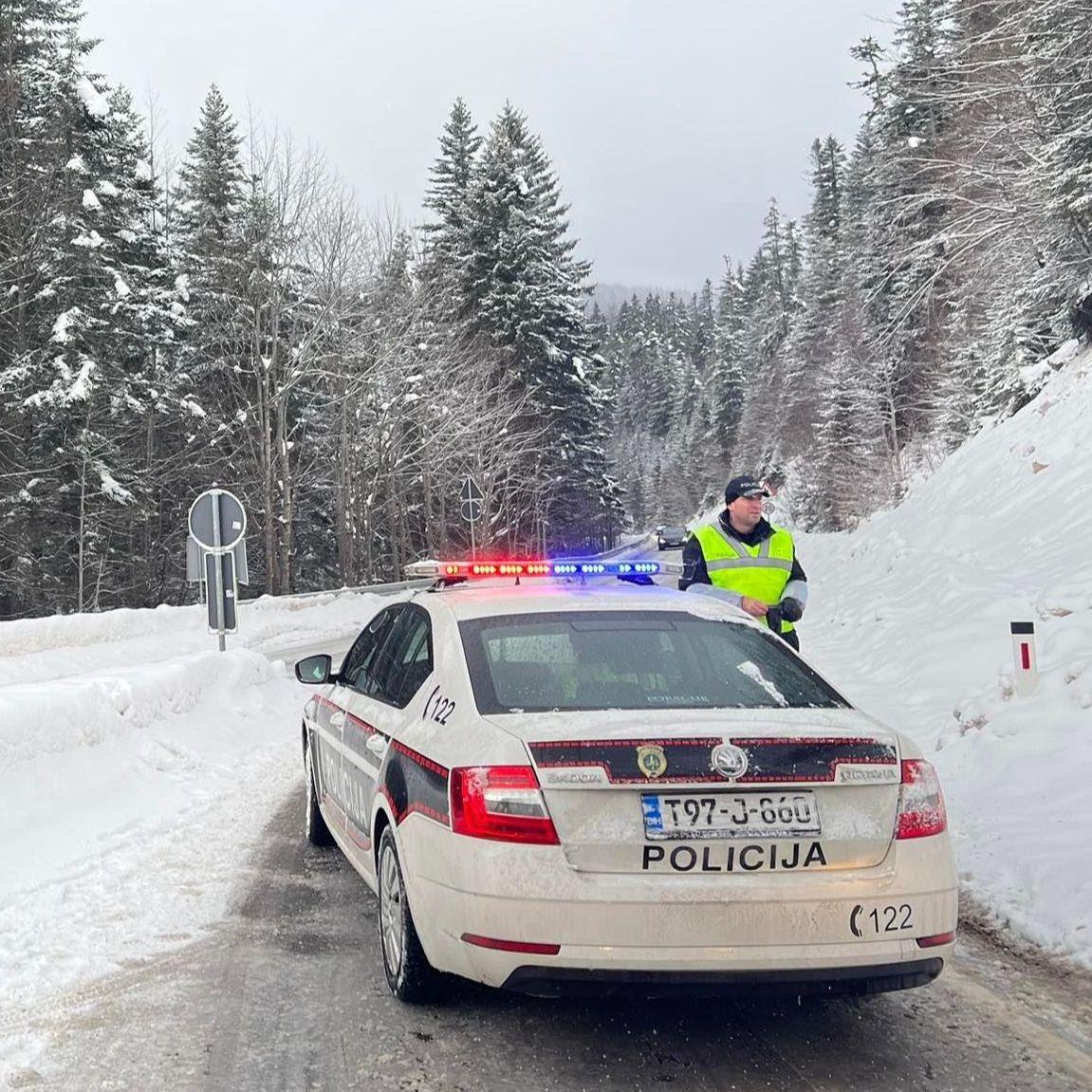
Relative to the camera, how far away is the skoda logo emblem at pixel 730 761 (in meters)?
3.34

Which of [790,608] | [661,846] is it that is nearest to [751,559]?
[790,608]

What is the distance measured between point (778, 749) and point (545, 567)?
3101 millimetres

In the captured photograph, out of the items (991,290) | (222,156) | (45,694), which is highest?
(222,156)

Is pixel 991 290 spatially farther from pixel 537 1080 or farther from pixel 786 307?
pixel 786 307

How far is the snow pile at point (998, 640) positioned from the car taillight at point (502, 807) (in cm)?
255

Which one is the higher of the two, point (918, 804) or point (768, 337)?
point (768, 337)

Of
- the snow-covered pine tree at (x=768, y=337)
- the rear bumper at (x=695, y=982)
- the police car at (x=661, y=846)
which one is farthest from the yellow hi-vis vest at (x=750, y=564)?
the snow-covered pine tree at (x=768, y=337)

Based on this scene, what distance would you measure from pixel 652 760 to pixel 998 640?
8370 mm

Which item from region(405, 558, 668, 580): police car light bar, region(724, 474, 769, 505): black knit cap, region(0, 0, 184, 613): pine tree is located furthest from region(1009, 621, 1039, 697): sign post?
region(0, 0, 184, 613): pine tree

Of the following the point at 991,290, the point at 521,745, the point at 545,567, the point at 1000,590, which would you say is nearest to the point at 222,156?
the point at 991,290

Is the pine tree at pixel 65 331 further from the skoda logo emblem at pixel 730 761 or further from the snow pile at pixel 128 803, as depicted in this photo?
the skoda logo emblem at pixel 730 761

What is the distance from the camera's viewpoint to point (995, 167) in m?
18.0

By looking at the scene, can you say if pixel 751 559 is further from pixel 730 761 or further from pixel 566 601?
pixel 730 761

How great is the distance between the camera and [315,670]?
5809 millimetres
